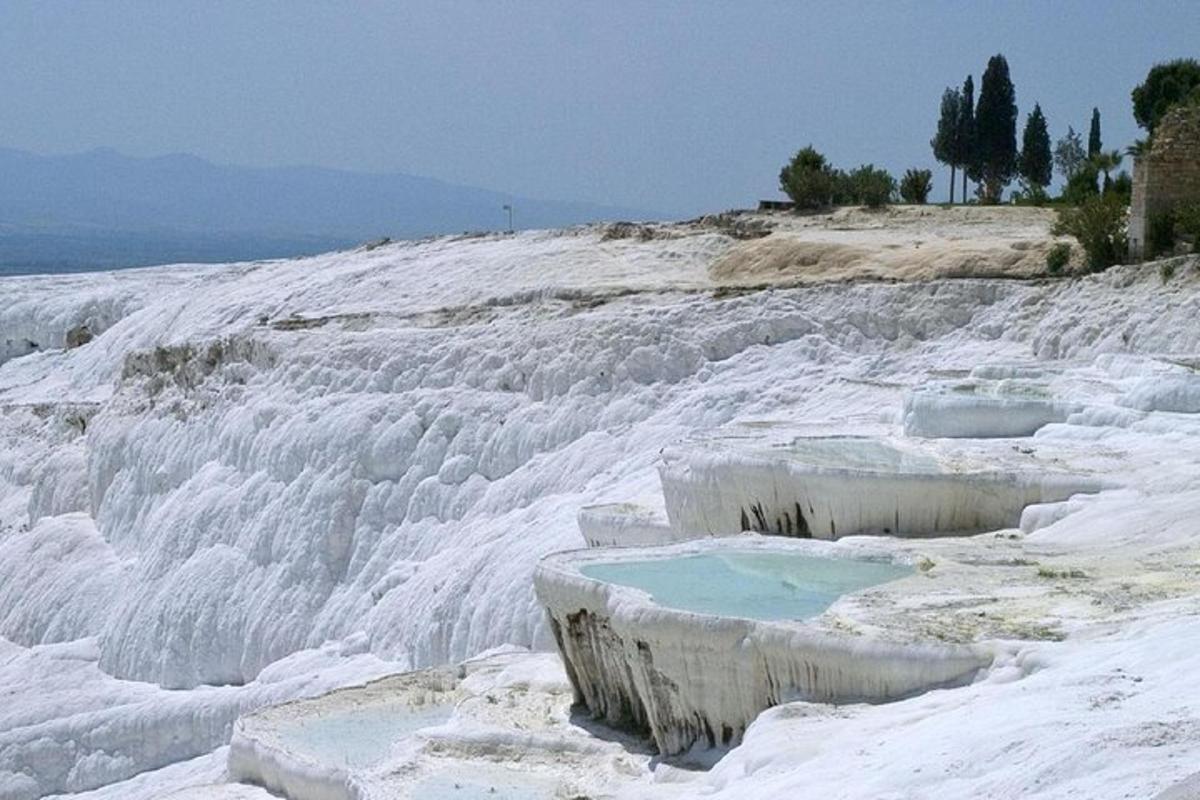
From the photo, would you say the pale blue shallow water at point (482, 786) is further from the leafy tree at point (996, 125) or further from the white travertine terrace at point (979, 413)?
the leafy tree at point (996, 125)

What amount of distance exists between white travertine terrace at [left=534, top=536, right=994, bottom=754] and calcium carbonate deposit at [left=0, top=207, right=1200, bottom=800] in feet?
0.21

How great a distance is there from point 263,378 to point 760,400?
6316 millimetres

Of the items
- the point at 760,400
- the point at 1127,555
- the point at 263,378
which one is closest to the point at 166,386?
the point at 263,378

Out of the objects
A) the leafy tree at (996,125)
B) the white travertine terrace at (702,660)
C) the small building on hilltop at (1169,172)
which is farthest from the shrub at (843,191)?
the white travertine terrace at (702,660)

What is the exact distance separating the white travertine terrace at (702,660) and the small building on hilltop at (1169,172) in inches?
338

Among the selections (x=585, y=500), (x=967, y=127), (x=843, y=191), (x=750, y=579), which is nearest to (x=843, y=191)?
(x=843, y=191)

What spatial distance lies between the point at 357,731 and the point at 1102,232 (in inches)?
420

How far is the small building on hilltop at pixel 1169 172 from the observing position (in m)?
18.1

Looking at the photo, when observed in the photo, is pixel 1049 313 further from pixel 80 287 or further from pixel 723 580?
pixel 80 287

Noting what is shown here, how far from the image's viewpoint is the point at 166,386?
21891 mm

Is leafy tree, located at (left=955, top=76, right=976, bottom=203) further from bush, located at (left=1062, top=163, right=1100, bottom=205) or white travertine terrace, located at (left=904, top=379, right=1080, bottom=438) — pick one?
white travertine terrace, located at (left=904, top=379, right=1080, bottom=438)

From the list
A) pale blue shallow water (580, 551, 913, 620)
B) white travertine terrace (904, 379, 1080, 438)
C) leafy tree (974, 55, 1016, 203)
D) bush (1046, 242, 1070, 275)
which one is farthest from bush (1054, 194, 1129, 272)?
leafy tree (974, 55, 1016, 203)

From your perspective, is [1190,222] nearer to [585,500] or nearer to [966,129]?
[585,500]

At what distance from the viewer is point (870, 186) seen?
27.4m
